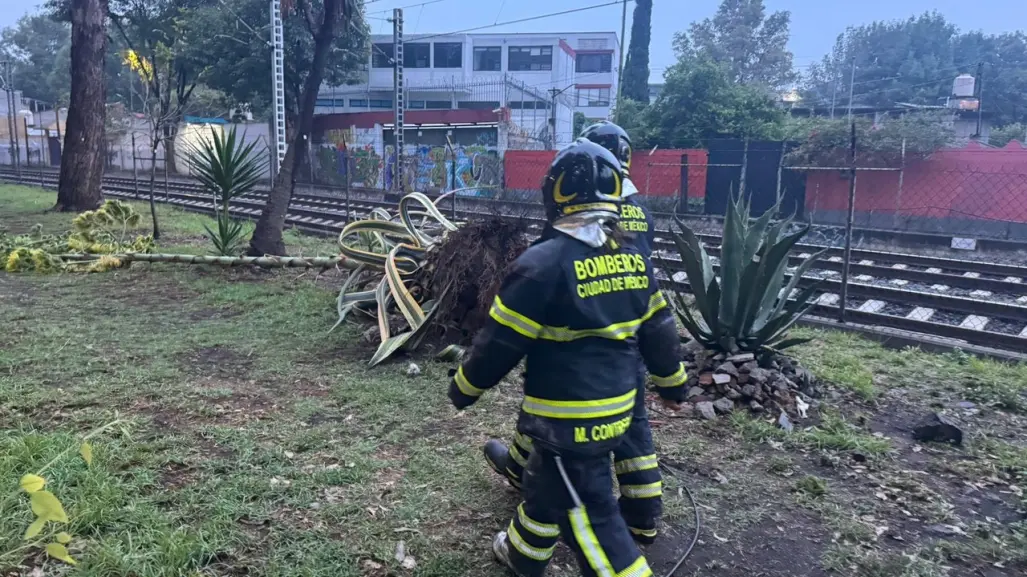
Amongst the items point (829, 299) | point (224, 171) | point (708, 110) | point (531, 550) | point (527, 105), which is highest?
point (527, 105)

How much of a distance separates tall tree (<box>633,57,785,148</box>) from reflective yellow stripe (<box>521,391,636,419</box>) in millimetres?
24525

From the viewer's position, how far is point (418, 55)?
5272 centimetres

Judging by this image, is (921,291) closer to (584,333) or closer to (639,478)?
(639,478)

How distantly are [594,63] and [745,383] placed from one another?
191ft

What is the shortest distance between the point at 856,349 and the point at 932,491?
3.06m

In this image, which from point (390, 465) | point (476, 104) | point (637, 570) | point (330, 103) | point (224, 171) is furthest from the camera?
point (330, 103)

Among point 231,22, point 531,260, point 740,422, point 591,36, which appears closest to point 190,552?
point 531,260

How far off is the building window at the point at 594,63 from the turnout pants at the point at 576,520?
59.6m

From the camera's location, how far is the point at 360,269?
284 inches

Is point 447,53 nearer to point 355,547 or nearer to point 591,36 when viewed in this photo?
point 591,36

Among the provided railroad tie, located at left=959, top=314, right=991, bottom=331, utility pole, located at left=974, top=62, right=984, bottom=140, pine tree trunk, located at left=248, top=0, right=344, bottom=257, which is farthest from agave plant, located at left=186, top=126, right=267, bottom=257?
utility pole, located at left=974, top=62, right=984, bottom=140

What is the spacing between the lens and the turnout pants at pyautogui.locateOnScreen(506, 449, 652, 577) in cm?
242

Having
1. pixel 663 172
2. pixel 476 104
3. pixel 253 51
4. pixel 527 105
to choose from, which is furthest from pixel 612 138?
pixel 476 104

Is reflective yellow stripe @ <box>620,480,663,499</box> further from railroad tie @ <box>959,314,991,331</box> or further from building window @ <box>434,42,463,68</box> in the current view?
building window @ <box>434,42,463,68</box>
